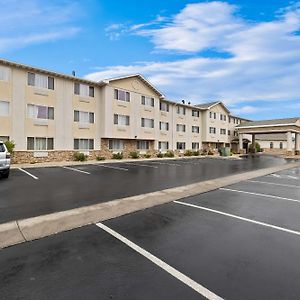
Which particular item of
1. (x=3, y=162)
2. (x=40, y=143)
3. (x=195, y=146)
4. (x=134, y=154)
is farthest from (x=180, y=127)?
(x=3, y=162)

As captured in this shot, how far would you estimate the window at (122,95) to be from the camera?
2976cm

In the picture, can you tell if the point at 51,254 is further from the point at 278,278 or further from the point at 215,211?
the point at 215,211

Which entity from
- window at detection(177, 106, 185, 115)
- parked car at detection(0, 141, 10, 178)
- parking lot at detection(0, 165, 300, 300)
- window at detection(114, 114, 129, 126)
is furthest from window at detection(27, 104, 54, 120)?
window at detection(177, 106, 185, 115)

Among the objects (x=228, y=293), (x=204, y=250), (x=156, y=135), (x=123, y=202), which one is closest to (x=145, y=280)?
(x=228, y=293)

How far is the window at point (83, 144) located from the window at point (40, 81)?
6136 millimetres

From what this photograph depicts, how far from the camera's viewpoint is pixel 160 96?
35062 millimetres

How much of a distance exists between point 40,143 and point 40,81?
6.00m

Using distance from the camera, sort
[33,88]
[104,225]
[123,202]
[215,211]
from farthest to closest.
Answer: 1. [33,88]
2. [123,202]
3. [215,211]
4. [104,225]

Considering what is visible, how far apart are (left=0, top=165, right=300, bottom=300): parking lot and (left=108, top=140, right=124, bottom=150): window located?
937 inches

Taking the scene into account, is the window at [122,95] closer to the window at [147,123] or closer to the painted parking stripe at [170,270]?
the window at [147,123]

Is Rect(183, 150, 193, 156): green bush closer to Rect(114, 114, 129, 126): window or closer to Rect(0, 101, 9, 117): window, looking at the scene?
→ Rect(114, 114, 129, 126): window

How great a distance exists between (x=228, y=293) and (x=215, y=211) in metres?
4.07

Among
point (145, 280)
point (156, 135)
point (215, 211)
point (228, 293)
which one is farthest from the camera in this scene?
point (156, 135)

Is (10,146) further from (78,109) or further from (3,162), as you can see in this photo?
(3,162)
